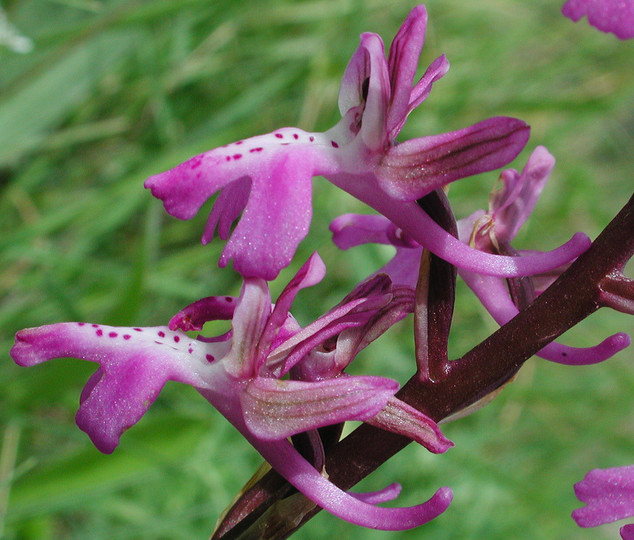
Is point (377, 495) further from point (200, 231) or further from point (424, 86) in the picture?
point (200, 231)

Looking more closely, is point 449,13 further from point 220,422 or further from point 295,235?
point 295,235

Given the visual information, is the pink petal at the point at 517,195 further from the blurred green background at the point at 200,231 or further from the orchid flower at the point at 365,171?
the blurred green background at the point at 200,231

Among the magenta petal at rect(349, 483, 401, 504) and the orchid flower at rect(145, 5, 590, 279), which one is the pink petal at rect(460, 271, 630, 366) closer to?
the orchid flower at rect(145, 5, 590, 279)

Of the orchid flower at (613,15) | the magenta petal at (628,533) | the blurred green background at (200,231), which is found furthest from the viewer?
the blurred green background at (200,231)

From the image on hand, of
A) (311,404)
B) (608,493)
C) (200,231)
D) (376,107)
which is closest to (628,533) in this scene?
(608,493)

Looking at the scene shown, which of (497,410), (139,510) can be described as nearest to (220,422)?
(139,510)

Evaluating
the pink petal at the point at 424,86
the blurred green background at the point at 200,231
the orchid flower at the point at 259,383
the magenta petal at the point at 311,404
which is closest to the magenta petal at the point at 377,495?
the orchid flower at the point at 259,383
